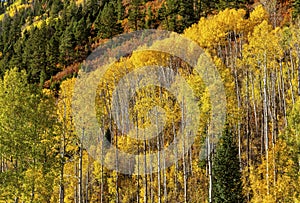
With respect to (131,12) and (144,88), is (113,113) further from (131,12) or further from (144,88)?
(131,12)

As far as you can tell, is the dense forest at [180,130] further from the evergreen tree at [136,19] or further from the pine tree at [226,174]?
the evergreen tree at [136,19]

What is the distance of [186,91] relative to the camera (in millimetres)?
25922

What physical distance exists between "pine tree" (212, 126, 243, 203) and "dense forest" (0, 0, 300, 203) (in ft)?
0.19

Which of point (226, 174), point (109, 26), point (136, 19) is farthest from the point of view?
point (109, 26)

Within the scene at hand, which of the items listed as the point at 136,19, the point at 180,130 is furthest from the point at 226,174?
the point at 136,19

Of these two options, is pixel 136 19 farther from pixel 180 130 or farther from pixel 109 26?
pixel 180 130

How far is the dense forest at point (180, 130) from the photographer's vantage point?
57.1 ft

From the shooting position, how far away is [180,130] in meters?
30.7

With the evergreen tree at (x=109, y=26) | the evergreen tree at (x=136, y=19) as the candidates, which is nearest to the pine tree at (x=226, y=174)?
the evergreen tree at (x=136, y=19)

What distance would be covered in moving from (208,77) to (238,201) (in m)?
7.42

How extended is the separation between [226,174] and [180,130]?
786 cm

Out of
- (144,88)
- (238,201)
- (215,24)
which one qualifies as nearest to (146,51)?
(215,24)

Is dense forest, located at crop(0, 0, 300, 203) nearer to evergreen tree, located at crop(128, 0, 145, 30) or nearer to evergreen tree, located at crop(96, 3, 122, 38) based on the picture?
evergreen tree, located at crop(128, 0, 145, 30)

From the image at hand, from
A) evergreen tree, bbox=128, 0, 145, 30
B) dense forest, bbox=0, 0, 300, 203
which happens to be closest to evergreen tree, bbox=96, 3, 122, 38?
evergreen tree, bbox=128, 0, 145, 30
